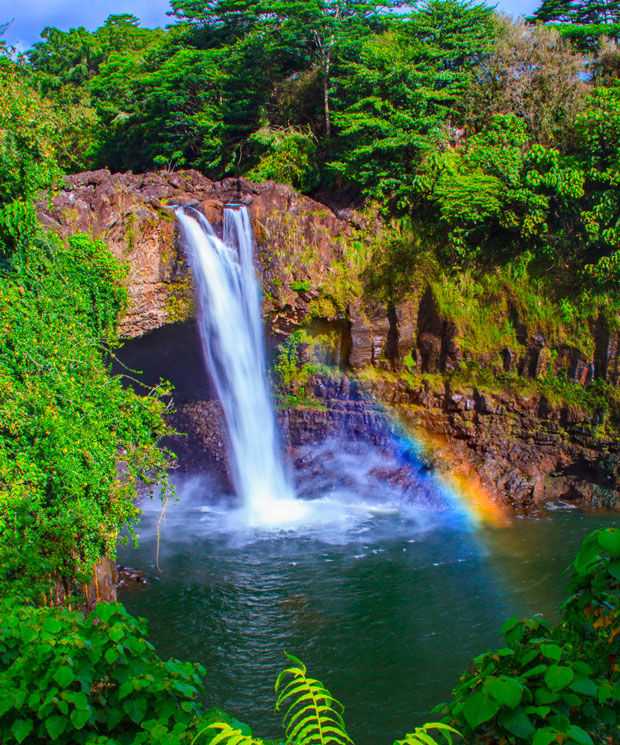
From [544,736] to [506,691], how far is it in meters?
0.21

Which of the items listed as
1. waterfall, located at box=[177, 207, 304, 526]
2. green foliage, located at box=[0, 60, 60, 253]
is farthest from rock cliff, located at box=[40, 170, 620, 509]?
green foliage, located at box=[0, 60, 60, 253]

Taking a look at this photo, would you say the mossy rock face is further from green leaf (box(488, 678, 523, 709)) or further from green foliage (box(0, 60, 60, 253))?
green leaf (box(488, 678, 523, 709))

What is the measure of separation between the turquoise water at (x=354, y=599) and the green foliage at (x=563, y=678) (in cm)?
455

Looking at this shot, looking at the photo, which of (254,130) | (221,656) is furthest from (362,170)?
(221,656)

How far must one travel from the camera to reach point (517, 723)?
2371mm

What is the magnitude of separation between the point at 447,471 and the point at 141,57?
23.9 metres

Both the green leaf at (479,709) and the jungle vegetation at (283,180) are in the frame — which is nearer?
the green leaf at (479,709)

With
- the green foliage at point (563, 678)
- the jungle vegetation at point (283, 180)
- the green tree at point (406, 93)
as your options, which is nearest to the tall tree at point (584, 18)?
the jungle vegetation at point (283, 180)

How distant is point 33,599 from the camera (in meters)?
7.38

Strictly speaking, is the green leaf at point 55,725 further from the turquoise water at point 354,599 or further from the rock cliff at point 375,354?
the rock cliff at point 375,354

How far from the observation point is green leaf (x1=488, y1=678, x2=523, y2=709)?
2.35m

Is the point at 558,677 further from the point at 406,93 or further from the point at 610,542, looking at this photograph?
the point at 406,93

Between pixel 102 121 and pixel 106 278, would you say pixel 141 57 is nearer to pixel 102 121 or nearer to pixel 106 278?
pixel 102 121

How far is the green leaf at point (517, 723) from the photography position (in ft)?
7.65
